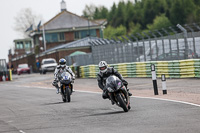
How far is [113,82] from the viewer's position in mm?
12969

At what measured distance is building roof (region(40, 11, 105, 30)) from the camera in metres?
82.6

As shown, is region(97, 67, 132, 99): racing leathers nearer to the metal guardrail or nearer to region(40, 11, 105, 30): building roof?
the metal guardrail

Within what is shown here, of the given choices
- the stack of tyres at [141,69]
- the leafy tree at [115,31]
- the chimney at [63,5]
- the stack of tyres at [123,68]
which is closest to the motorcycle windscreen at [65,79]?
the stack of tyres at [141,69]

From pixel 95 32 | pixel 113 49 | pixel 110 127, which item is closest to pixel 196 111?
pixel 110 127

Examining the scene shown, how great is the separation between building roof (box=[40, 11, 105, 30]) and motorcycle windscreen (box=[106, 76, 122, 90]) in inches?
2724

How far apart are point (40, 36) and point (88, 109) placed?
69.3 m

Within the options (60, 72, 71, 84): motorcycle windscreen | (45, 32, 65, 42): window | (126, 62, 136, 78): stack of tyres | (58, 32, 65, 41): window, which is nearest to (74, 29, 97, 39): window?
(58, 32, 65, 41): window

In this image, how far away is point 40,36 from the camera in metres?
83.1

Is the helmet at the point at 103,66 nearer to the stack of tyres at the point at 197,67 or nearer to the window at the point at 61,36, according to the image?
the stack of tyres at the point at 197,67

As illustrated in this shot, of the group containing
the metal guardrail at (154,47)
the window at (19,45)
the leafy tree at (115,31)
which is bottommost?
the metal guardrail at (154,47)

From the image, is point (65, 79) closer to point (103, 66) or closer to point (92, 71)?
point (103, 66)

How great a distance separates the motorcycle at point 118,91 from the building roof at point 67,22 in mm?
69195

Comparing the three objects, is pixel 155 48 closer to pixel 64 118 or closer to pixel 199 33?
pixel 199 33

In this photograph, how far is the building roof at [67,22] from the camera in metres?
82.6
